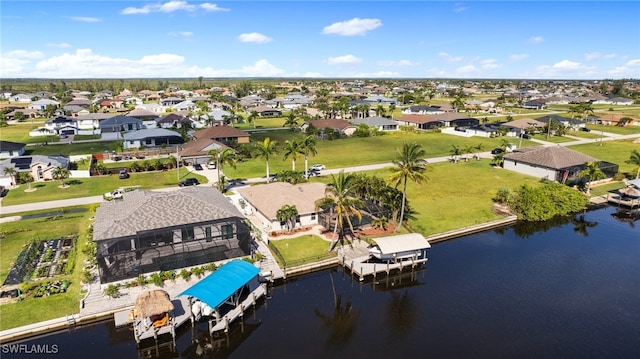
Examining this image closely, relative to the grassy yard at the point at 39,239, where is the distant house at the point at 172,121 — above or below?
above

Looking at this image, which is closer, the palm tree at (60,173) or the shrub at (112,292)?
the shrub at (112,292)

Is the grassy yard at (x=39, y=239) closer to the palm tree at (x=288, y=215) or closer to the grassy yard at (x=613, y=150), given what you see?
the palm tree at (x=288, y=215)

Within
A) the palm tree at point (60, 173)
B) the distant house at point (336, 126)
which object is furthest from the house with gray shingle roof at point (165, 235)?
the distant house at point (336, 126)

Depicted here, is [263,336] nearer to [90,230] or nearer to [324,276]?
[324,276]

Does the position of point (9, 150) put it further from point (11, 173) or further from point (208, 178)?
point (208, 178)

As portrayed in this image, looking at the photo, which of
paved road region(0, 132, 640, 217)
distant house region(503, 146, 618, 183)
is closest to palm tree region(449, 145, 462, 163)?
paved road region(0, 132, 640, 217)

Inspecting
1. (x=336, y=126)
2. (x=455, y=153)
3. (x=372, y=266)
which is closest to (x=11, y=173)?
(x=372, y=266)
